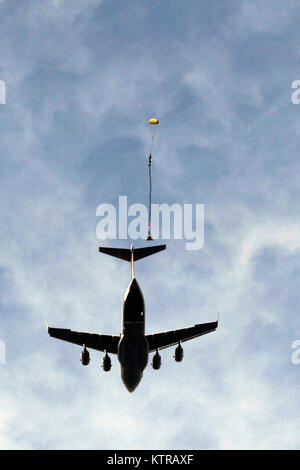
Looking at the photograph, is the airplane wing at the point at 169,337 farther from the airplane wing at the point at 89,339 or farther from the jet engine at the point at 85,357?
the jet engine at the point at 85,357

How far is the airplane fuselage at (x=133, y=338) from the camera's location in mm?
64562

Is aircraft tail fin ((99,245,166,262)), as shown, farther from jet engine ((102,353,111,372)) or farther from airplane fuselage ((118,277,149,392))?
jet engine ((102,353,111,372))

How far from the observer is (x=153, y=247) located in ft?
239

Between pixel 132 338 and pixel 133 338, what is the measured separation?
107mm

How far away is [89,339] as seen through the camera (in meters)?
75.1

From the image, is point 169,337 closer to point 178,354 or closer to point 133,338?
point 178,354

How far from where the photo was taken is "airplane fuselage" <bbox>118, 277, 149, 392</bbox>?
64.6 m

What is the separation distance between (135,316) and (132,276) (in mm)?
6388

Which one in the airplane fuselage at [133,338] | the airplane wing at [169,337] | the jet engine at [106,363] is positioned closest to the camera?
the airplane fuselage at [133,338]

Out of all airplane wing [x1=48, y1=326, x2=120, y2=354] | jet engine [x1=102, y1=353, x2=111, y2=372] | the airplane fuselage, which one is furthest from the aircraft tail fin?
jet engine [x1=102, y1=353, x2=111, y2=372]

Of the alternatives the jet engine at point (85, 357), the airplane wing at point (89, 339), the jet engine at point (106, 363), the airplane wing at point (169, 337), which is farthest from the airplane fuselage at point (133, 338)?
the airplane wing at point (169, 337)

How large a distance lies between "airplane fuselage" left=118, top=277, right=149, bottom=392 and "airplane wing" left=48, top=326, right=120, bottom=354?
23.1ft
